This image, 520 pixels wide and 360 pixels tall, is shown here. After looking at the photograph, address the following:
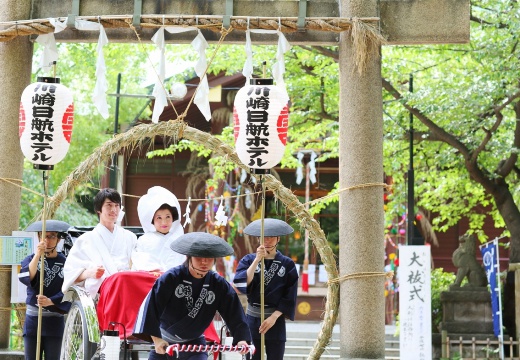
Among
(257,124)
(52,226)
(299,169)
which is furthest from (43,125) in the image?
(299,169)

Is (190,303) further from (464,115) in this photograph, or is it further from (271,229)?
(464,115)

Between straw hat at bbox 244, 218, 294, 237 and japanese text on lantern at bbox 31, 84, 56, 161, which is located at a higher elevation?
japanese text on lantern at bbox 31, 84, 56, 161

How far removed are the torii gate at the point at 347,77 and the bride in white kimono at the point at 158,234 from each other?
1894mm

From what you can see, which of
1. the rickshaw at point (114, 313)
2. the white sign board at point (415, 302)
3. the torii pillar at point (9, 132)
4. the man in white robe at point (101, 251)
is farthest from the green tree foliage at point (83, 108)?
the rickshaw at point (114, 313)

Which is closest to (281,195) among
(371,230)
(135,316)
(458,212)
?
(371,230)

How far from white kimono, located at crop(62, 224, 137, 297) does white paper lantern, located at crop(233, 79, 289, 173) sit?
4.82 feet

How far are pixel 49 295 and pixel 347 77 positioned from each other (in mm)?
3830

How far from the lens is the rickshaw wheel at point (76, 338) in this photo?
7539 millimetres

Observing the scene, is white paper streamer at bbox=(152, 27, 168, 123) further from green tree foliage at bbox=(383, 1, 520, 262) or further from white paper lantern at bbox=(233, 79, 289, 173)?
green tree foliage at bbox=(383, 1, 520, 262)

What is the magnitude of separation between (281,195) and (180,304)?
9.07ft

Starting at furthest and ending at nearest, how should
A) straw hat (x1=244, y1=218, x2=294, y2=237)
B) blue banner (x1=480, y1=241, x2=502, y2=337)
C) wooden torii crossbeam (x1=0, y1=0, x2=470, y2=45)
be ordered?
blue banner (x1=480, y1=241, x2=502, y2=337) → wooden torii crossbeam (x1=0, y1=0, x2=470, y2=45) → straw hat (x1=244, y1=218, x2=294, y2=237)

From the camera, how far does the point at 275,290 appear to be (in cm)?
873

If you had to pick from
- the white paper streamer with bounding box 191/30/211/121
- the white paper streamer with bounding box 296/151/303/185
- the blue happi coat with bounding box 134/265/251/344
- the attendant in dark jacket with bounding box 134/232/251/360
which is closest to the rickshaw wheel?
the attendant in dark jacket with bounding box 134/232/251/360

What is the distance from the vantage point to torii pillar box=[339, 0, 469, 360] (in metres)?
9.04
